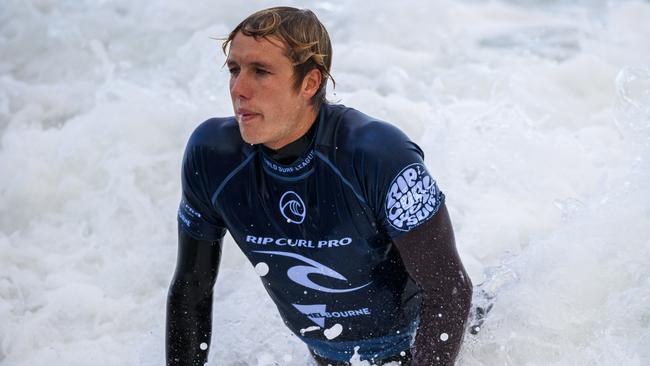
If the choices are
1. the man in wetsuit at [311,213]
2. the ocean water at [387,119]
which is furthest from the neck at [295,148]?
the ocean water at [387,119]

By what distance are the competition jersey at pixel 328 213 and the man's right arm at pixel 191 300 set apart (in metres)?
0.06

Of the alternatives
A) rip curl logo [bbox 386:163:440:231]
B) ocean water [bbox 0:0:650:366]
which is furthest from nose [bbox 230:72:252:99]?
ocean water [bbox 0:0:650:366]

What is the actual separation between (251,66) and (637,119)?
2.99m

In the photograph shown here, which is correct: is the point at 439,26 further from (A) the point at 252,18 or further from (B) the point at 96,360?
(A) the point at 252,18

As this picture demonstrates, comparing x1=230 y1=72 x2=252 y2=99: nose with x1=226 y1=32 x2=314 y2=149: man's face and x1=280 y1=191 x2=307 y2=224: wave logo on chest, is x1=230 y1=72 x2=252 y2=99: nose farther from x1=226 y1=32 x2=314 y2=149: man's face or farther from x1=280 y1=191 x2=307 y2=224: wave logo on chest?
x1=280 y1=191 x2=307 y2=224: wave logo on chest

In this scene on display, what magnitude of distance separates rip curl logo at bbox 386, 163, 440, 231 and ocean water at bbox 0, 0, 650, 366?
107 cm

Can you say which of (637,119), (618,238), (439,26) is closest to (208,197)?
(618,238)

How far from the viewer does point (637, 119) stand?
4.80 m

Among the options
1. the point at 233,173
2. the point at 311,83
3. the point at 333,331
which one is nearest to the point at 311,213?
A: the point at 233,173

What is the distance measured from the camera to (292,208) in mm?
2654

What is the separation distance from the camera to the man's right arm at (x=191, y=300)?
9.31 feet

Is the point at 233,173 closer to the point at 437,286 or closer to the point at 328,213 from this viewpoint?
the point at 328,213

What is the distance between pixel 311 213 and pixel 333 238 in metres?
0.10

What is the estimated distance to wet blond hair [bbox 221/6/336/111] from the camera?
8.00 ft
